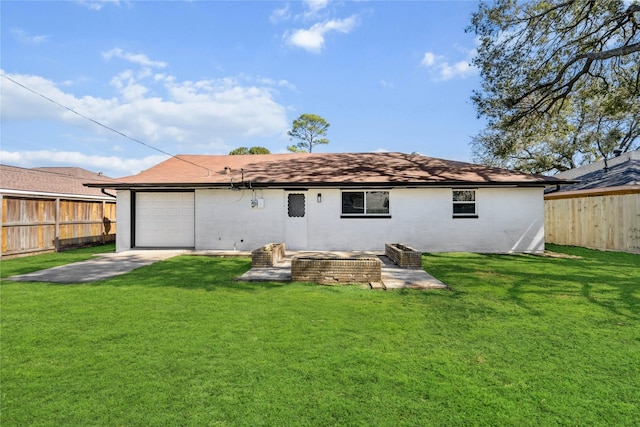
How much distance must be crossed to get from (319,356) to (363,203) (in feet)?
31.0

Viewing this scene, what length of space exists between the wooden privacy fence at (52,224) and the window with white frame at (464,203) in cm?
1648

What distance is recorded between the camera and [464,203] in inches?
494

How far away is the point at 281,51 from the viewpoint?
46.0ft

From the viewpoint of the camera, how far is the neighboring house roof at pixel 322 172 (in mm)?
12172

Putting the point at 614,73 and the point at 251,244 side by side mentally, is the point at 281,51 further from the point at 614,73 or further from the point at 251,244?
the point at 614,73

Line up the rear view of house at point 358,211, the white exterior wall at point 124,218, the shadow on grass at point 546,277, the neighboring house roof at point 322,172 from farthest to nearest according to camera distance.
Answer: the white exterior wall at point 124,218 < the rear view of house at point 358,211 < the neighboring house roof at point 322,172 < the shadow on grass at point 546,277

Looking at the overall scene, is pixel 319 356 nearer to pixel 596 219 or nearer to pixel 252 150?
pixel 596 219

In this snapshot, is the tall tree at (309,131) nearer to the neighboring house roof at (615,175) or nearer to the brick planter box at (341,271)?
the neighboring house roof at (615,175)

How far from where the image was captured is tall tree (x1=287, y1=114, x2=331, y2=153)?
41969mm

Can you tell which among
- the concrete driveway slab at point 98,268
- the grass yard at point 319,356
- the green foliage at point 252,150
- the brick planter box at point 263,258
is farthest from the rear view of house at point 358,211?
the green foliage at point 252,150

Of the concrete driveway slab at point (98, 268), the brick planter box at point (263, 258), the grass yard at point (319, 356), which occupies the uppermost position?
the brick planter box at point (263, 258)

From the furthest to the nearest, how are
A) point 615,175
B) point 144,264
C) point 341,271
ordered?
point 615,175, point 144,264, point 341,271

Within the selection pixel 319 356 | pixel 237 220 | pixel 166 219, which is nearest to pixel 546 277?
pixel 319 356

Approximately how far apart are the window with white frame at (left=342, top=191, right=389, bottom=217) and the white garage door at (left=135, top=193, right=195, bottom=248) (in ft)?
21.2
